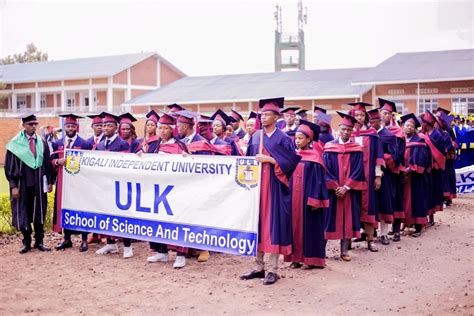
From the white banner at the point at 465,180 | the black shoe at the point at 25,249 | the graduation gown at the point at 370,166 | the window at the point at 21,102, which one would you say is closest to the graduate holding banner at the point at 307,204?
the graduation gown at the point at 370,166

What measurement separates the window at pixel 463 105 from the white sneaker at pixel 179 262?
24377mm

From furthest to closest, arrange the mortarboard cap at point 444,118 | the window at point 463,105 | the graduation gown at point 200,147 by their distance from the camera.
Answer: the window at point 463,105, the mortarboard cap at point 444,118, the graduation gown at point 200,147

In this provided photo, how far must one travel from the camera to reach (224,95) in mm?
37000

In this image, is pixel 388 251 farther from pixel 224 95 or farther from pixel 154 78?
pixel 154 78

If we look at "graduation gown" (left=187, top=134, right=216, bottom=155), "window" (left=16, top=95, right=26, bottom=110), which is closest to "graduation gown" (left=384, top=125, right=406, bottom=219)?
"graduation gown" (left=187, top=134, right=216, bottom=155)

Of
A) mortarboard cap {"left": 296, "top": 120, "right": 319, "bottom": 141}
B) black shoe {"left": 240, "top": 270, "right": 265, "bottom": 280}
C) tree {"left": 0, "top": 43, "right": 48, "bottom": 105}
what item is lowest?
black shoe {"left": 240, "top": 270, "right": 265, "bottom": 280}

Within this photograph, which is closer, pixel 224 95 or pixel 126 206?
pixel 126 206

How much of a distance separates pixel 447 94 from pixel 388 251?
23124mm

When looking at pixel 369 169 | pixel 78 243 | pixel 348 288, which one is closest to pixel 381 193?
pixel 369 169

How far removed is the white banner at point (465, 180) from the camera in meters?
15.4

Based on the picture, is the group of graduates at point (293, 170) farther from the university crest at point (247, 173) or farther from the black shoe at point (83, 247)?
the university crest at point (247, 173)

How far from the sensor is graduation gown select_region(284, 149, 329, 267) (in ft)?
26.0

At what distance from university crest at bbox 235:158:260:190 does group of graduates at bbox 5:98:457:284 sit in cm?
13

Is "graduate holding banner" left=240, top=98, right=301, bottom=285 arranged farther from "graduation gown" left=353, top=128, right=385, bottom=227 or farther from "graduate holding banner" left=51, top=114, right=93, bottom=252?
"graduate holding banner" left=51, top=114, right=93, bottom=252
